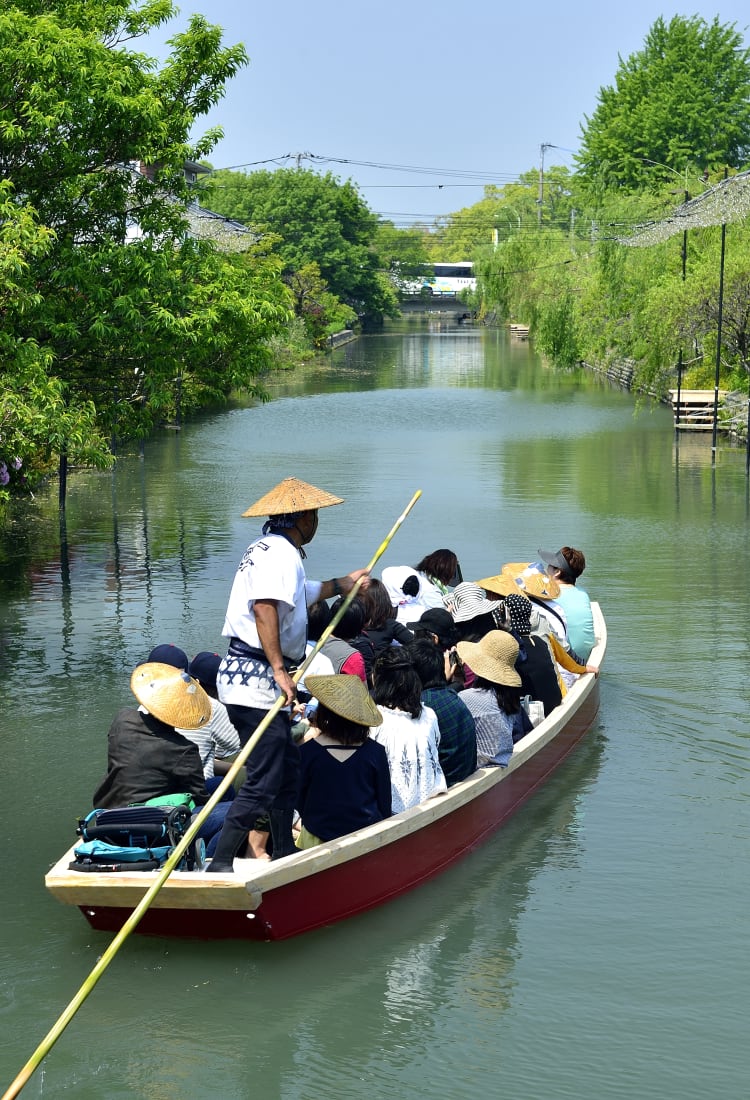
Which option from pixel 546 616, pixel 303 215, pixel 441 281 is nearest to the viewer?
pixel 546 616

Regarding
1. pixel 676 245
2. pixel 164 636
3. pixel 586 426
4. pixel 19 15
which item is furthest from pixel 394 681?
pixel 676 245

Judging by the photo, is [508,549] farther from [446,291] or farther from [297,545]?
[446,291]

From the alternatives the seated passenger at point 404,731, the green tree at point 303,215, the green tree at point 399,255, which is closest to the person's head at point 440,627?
the seated passenger at point 404,731

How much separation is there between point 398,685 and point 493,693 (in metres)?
1.15

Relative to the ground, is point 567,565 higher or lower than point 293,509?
lower

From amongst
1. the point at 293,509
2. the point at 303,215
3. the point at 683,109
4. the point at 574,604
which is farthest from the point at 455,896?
the point at 303,215

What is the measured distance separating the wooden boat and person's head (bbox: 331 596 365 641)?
125cm

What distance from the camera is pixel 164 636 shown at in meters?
13.6

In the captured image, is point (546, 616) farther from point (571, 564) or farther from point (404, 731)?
point (404, 731)

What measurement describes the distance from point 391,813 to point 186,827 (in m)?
1.14

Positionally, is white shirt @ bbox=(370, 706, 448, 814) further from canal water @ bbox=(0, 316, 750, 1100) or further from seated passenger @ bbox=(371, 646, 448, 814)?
canal water @ bbox=(0, 316, 750, 1100)

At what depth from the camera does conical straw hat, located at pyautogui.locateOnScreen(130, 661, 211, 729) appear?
691 cm

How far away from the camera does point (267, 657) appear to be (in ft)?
21.5

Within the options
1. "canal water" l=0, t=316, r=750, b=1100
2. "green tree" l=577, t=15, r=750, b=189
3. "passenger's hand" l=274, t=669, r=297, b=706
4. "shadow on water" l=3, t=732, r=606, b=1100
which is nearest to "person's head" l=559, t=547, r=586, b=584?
"canal water" l=0, t=316, r=750, b=1100
